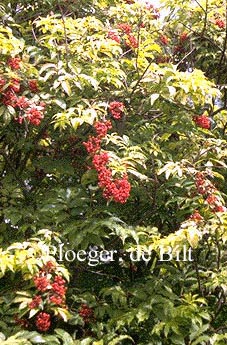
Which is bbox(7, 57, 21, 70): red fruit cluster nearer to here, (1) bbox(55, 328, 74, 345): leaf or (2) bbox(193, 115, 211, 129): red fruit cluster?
(2) bbox(193, 115, 211, 129): red fruit cluster

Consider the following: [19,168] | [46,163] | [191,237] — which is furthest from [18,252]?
[19,168]

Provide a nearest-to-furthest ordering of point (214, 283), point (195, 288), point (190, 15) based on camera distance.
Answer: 1. point (214, 283)
2. point (195, 288)
3. point (190, 15)

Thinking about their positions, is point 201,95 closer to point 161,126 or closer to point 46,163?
point 161,126

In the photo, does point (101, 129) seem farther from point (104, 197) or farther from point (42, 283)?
point (42, 283)

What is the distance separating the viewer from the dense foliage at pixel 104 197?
3.19 metres

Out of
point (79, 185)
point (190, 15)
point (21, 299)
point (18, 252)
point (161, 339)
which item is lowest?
point (161, 339)

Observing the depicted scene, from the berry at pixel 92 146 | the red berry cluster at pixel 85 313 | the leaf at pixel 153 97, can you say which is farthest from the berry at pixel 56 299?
the leaf at pixel 153 97

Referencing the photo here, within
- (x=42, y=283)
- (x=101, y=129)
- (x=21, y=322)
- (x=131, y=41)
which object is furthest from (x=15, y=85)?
(x=21, y=322)

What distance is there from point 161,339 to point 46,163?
1.44m

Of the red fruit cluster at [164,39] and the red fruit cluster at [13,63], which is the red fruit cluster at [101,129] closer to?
the red fruit cluster at [13,63]

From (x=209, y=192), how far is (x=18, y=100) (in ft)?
4.45

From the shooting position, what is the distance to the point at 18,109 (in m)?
3.83

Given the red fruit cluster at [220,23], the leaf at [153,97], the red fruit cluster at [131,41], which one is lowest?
the leaf at [153,97]

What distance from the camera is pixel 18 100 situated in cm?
361
